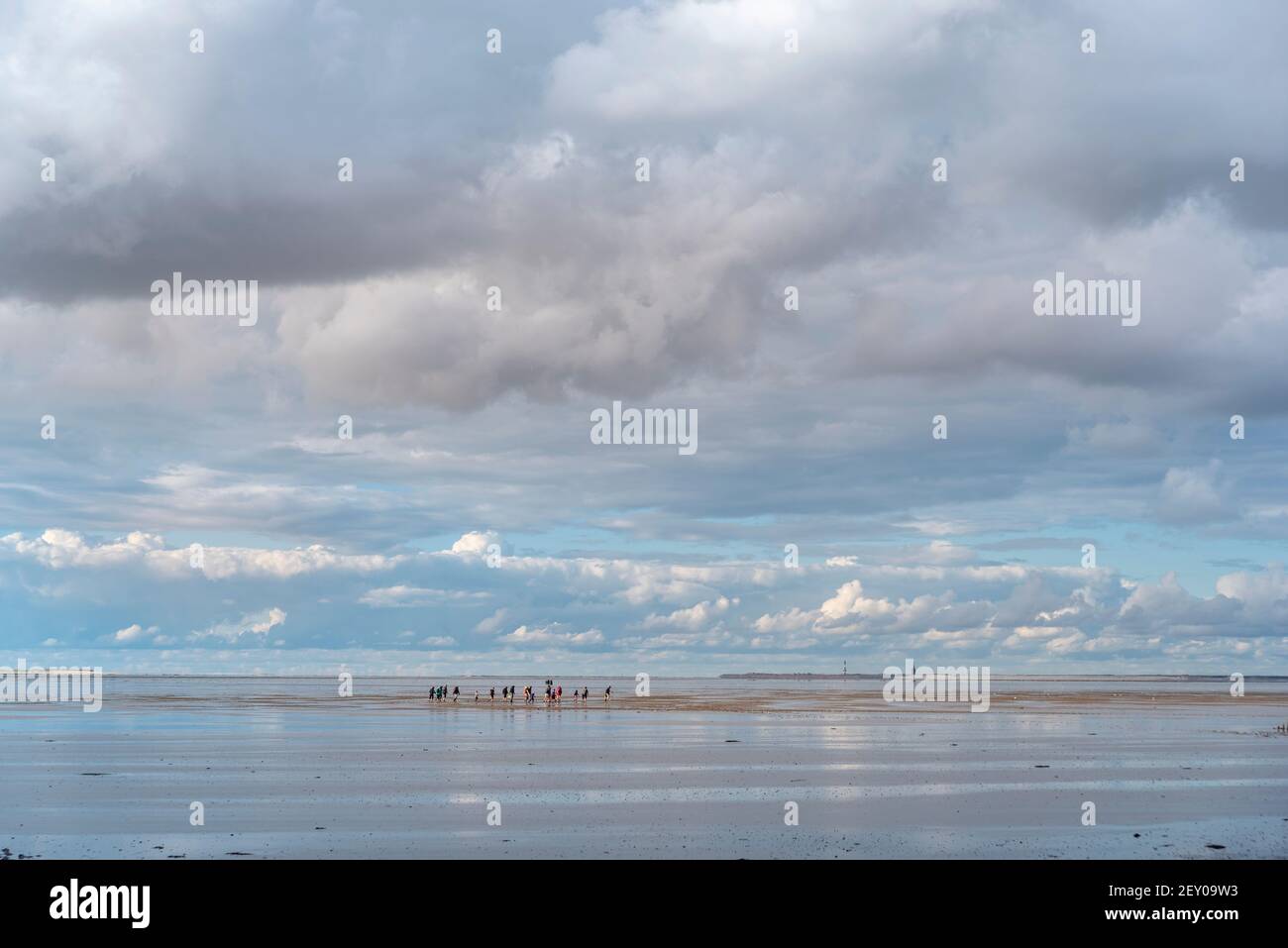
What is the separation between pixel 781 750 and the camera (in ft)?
191

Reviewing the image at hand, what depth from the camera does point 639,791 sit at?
40.4m

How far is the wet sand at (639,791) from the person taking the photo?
99.8 ft

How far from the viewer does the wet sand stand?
1198 inches

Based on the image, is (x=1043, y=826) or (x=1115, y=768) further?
(x=1115, y=768)
